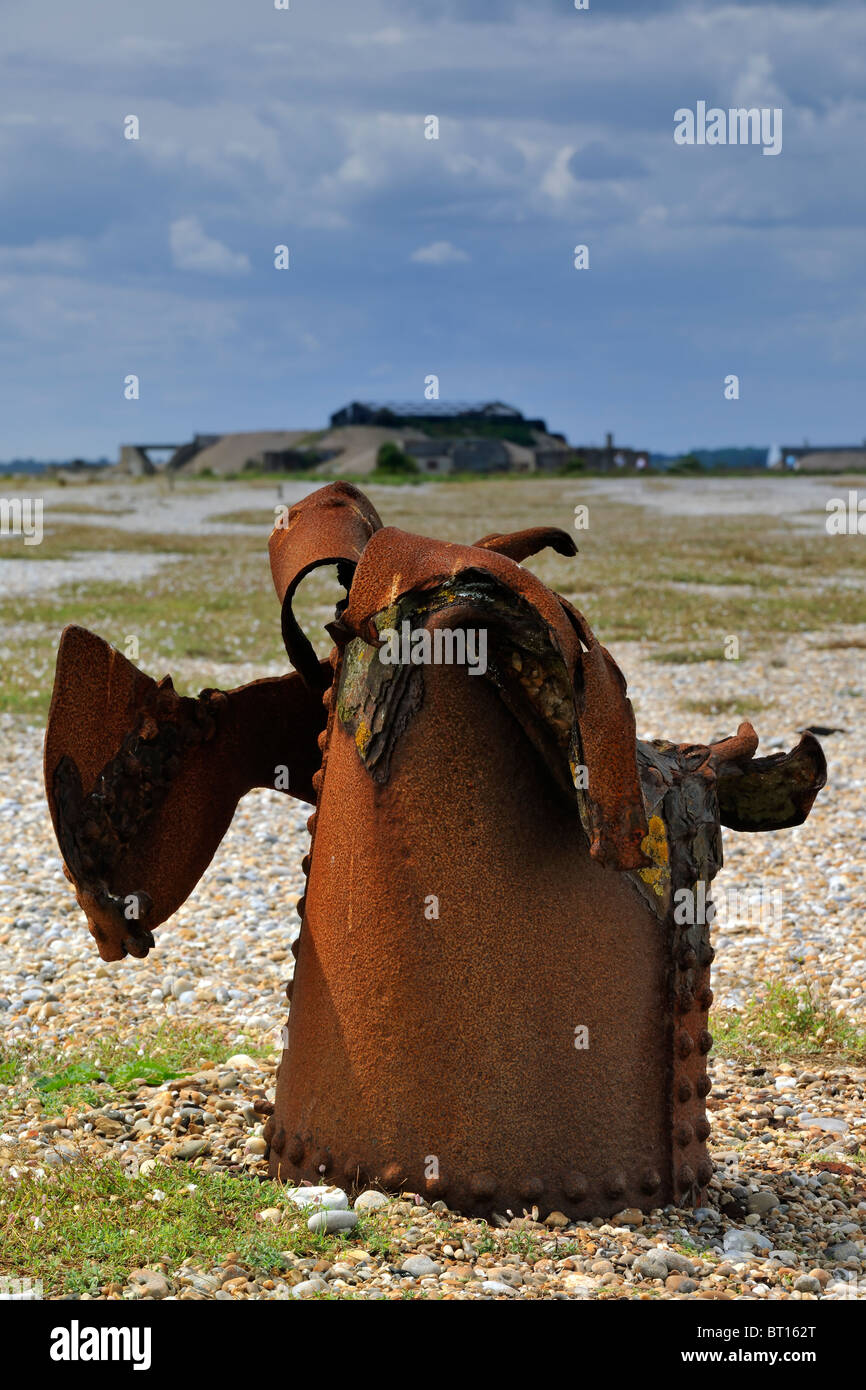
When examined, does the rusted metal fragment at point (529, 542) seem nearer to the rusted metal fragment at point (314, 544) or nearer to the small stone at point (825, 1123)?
the rusted metal fragment at point (314, 544)

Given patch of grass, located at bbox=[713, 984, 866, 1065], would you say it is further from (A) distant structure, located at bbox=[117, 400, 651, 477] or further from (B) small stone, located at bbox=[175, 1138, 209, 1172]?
(A) distant structure, located at bbox=[117, 400, 651, 477]

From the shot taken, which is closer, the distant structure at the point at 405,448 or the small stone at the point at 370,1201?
the small stone at the point at 370,1201

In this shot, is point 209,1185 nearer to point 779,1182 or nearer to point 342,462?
point 779,1182

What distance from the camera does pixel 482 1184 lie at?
3525 millimetres

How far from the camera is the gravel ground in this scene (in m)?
3.35

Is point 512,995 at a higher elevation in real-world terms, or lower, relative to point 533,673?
lower

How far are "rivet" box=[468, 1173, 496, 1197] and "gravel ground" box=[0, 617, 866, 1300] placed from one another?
0.08 metres

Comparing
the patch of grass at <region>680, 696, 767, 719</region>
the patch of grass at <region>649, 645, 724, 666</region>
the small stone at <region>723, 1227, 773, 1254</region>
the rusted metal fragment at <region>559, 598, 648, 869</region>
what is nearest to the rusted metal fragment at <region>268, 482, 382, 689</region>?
the rusted metal fragment at <region>559, 598, 648, 869</region>

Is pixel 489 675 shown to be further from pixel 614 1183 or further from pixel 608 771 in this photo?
pixel 614 1183

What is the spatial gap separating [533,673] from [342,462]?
8690 cm

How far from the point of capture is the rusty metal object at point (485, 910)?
3.46m

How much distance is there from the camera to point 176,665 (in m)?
15.0

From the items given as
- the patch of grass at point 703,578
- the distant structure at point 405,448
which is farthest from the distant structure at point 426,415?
the patch of grass at point 703,578
